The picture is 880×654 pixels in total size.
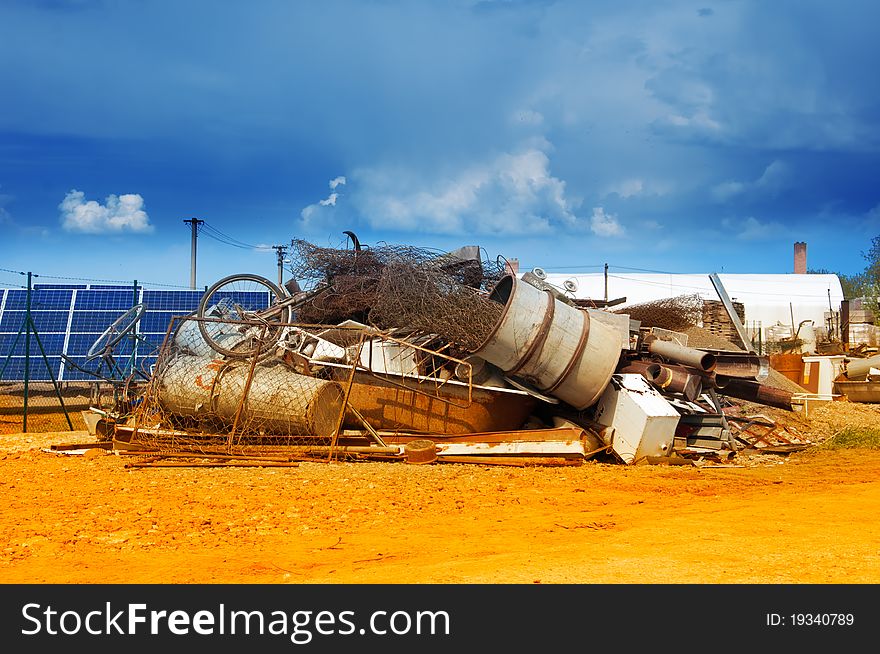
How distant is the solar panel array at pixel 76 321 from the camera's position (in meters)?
19.0

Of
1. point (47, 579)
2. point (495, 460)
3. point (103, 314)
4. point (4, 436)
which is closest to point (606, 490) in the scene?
point (495, 460)

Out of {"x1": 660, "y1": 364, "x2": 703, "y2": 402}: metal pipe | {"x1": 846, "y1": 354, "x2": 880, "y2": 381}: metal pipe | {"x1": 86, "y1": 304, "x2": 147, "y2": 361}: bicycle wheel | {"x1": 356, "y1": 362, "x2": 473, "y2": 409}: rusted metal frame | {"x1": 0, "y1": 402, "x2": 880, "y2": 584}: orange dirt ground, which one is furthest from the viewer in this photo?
{"x1": 846, "y1": 354, "x2": 880, "y2": 381}: metal pipe

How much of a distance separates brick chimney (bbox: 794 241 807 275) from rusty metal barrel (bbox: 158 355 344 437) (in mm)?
49118

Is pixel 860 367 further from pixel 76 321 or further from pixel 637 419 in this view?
pixel 76 321

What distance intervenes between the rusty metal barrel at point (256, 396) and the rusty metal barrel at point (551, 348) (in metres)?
2.32

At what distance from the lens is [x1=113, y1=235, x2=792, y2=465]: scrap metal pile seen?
35.1 ft

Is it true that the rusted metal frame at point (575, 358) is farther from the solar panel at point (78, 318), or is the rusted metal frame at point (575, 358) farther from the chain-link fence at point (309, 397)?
the solar panel at point (78, 318)

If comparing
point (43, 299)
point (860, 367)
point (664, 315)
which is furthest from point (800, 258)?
point (43, 299)

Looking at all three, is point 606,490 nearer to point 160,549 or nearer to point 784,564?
point 784,564

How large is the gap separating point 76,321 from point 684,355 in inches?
602

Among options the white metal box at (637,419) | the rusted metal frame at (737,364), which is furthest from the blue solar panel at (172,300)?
the rusted metal frame at (737,364)

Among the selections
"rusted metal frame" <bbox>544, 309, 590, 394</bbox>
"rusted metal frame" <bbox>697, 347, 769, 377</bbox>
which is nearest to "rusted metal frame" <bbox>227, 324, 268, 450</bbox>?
"rusted metal frame" <bbox>544, 309, 590, 394</bbox>

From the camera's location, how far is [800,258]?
53.3 metres

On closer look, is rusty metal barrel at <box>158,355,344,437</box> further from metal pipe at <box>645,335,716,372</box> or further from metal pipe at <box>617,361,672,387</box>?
metal pipe at <box>645,335,716,372</box>
